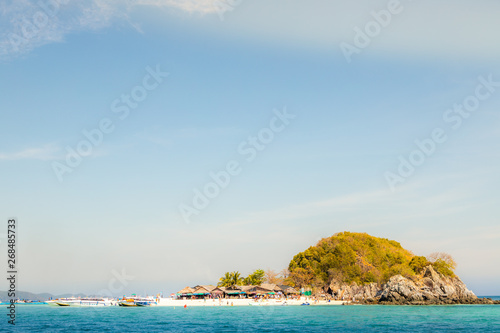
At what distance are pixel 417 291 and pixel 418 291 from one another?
370 mm

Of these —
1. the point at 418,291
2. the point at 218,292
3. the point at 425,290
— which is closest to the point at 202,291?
the point at 218,292

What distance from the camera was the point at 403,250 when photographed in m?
125

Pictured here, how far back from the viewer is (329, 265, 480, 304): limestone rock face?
319 feet

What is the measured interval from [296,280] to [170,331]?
7419 cm

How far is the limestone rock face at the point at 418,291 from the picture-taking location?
319ft

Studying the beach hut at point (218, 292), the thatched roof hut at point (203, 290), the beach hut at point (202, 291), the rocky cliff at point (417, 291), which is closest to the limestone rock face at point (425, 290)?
the rocky cliff at point (417, 291)

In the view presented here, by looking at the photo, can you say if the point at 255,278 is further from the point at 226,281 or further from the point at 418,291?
the point at 418,291

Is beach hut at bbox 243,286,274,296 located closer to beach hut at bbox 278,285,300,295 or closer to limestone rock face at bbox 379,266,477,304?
beach hut at bbox 278,285,300,295

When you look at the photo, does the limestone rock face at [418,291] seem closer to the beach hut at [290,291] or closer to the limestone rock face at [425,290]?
the limestone rock face at [425,290]

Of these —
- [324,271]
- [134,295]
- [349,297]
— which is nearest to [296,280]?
[324,271]

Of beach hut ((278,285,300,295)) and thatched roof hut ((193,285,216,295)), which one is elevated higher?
thatched roof hut ((193,285,216,295))

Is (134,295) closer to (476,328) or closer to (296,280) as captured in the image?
(296,280)

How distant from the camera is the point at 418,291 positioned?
320 ft

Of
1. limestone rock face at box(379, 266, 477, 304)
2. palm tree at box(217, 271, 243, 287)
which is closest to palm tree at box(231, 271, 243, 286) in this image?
palm tree at box(217, 271, 243, 287)
